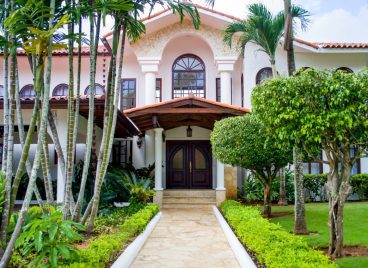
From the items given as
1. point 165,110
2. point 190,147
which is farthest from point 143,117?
point 190,147

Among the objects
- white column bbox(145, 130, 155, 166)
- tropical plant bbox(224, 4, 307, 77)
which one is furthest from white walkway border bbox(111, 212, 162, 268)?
white column bbox(145, 130, 155, 166)

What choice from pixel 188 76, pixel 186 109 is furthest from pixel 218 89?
pixel 186 109

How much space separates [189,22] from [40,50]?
13.4 meters

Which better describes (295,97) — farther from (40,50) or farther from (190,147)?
(190,147)

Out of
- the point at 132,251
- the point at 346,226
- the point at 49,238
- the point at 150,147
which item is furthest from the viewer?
the point at 150,147

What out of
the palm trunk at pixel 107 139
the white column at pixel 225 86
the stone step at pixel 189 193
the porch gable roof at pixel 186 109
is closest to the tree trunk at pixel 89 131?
the palm trunk at pixel 107 139

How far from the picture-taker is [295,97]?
6660 mm

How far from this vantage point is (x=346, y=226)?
9898 mm

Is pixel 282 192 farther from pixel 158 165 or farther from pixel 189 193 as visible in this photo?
pixel 158 165

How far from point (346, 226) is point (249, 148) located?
3.13 metres

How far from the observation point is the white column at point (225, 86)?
17188 mm

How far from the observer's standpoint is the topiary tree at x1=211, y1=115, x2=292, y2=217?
10.9m

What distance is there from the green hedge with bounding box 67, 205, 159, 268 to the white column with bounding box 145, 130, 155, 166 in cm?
726

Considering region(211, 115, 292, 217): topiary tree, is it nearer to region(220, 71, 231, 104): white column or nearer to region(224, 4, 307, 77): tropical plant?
region(224, 4, 307, 77): tropical plant
